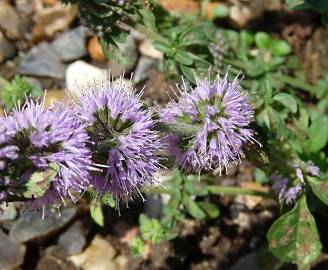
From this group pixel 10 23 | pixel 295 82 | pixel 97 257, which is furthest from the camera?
pixel 10 23

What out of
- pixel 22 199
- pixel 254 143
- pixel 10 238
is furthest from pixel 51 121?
pixel 10 238

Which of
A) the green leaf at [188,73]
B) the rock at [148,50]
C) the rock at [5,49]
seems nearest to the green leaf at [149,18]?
the green leaf at [188,73]

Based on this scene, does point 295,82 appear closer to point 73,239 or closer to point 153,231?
point 153,231

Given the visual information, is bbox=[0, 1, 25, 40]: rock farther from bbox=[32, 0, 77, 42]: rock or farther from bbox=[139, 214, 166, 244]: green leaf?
bbox=[139, 214, 166, 244]: green leaf

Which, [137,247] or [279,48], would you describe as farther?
[279,48]

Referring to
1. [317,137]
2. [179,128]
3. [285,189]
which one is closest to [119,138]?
[179,128]

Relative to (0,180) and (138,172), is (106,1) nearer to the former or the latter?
(138,172)
